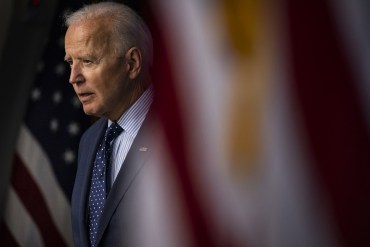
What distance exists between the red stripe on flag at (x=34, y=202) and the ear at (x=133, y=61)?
0.70 metres

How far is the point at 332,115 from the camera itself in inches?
25.1

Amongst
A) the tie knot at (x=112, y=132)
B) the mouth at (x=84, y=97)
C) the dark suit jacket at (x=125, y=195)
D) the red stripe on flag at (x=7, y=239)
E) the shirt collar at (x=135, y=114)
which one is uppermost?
the mouth at (x=84, y=97)

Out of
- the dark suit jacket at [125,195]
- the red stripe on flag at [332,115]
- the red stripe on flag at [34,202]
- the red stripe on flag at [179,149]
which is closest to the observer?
the red stripe on flag at [332,115]

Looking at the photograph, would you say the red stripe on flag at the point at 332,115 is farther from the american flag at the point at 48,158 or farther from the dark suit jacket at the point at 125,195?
the american flag at the point at 48,158

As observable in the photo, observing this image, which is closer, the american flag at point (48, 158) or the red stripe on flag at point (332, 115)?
the red stripe on flag at point (332, 115)

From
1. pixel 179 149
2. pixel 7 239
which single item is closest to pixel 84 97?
pixel 179 149

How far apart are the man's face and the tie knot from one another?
0.03 meters

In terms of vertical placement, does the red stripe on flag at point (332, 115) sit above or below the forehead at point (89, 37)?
below

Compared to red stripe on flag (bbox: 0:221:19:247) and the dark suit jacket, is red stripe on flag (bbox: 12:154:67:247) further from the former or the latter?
the dark suit jacket

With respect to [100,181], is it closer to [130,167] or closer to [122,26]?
[130,167]

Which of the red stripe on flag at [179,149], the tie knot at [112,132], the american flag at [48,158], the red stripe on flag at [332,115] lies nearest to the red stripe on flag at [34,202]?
the american flag at [48,158]

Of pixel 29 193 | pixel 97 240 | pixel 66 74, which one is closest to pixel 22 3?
pixel 66 74

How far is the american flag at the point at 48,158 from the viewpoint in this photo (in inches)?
59.7

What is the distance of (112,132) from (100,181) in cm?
9
